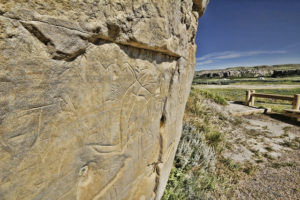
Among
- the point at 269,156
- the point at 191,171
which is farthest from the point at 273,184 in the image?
the point at 191,171

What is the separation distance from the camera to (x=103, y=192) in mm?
1324

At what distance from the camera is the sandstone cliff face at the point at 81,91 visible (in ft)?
2.50

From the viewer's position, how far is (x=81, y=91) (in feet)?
3.30

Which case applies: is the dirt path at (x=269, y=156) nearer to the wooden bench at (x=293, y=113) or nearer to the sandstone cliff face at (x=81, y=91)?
the wooden bench at (x=293, y=113)

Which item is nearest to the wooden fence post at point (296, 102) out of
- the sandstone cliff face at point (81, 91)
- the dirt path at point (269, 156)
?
the dirt path at point (269, 156)

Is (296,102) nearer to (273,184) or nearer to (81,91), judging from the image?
(273,184)

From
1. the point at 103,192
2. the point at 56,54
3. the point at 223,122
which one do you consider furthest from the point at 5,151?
the point at 223,122

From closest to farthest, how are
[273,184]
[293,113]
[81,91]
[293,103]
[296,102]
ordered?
[81,91] → [273,184] → [293,113] → [296,102] → [293,103]

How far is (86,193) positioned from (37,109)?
758 mm

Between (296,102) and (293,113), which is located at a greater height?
(296,102)

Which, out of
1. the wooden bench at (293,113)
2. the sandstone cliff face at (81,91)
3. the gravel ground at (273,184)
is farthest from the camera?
the wooden bench at (293,113)

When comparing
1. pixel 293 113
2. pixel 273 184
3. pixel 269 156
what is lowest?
pixel 273 184

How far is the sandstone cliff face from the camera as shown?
76cm

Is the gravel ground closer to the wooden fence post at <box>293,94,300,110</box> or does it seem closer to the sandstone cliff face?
the sandstone cliff face
